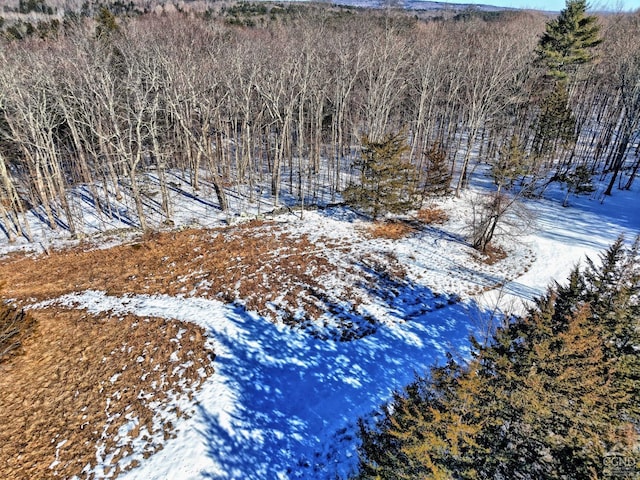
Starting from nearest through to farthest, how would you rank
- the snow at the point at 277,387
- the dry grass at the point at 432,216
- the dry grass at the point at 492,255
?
the snow at the point at 277,387, the dry grass at the point at 492,255, the dry grass at the point at 432,216

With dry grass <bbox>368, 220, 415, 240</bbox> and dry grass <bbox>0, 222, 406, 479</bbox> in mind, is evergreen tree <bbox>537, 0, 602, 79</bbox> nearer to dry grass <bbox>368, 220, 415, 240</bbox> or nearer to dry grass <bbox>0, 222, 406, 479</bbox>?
dry grass <bbox>368, 220, 415, 240</bbox>

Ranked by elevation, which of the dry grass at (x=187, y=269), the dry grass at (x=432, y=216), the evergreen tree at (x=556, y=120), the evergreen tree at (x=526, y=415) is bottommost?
the dry grass at (x=187, y=269)

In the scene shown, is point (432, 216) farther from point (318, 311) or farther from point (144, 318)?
point (144, 318)

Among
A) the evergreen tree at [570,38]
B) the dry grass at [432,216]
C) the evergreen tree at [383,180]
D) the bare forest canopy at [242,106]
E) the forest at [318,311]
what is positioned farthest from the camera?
the evergreen tree at [570,38]

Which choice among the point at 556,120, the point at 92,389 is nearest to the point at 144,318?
the point at 92,389

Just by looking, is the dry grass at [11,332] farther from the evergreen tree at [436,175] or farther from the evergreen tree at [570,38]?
the evergreen tree at [570,38]

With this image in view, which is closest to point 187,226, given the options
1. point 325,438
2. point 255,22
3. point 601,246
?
point 325,438

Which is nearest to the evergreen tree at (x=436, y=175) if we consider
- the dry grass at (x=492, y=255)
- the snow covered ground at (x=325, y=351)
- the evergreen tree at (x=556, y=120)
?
the snow covered ground at (x=325, y=351)
